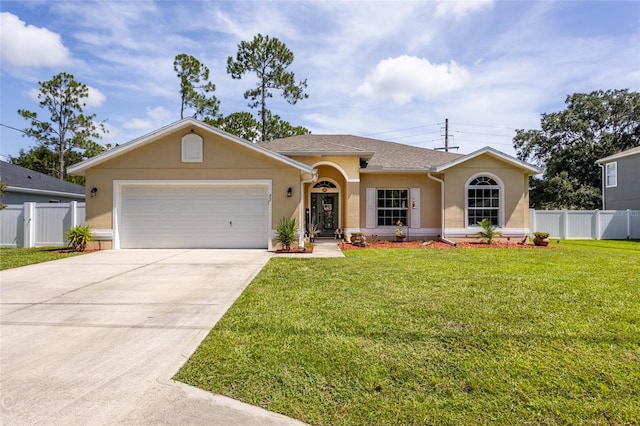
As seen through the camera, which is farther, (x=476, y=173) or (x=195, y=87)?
(x=195, y=87)

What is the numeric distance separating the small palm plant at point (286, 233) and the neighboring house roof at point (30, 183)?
1425 centimetres

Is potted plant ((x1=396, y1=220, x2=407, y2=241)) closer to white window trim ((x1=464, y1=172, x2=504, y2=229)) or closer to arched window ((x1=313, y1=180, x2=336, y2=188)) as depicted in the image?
white window trim ((x1=464, y1=172, x2=504, y2=229))

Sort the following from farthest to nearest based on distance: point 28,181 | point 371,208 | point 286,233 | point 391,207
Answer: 1. point 28,181
2. point 391,207
3. point 371,208
4. point 286,233

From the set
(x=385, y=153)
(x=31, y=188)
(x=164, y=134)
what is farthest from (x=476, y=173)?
(x=31, y=188)

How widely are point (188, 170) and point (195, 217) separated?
1705 millimetres

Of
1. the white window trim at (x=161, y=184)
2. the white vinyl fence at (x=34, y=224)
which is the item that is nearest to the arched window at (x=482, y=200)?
the white window trim at (x=161, y=184)

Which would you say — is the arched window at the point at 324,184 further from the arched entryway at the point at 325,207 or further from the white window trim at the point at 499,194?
the white window trim at the point at 499,194

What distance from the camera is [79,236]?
466 inches

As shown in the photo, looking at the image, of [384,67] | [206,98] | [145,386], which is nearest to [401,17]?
[384,67]

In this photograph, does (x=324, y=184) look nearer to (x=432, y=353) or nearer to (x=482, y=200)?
(x=482, y=200)

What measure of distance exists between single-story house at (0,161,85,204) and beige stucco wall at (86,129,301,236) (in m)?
8.05

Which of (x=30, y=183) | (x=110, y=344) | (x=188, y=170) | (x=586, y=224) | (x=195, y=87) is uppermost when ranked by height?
(x=195, y=87)

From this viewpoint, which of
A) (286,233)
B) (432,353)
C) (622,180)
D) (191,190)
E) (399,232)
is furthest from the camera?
(622,180)

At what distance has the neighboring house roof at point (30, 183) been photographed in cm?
1730
